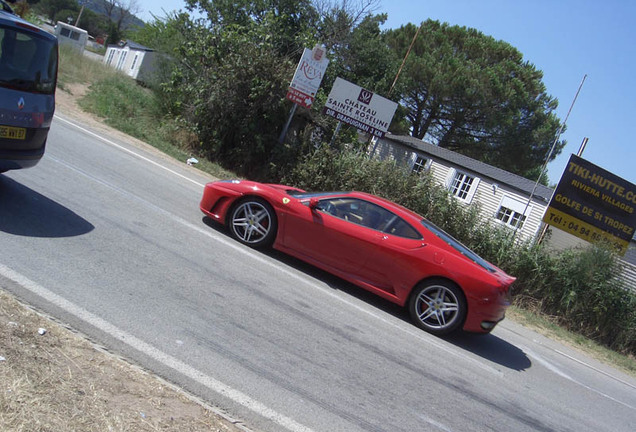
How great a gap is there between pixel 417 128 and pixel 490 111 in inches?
A: 229

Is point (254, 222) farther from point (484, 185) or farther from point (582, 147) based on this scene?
point (484, 185)

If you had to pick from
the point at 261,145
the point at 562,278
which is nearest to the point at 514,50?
the point at 261,145

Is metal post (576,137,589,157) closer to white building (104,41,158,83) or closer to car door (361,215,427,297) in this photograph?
car door (361,215,427,297)

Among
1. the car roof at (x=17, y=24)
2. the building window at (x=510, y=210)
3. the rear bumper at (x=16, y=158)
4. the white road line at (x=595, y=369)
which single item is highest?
the building window at (x=510, y=210)

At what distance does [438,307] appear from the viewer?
22.8ft

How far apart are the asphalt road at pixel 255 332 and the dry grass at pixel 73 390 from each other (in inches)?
9.8

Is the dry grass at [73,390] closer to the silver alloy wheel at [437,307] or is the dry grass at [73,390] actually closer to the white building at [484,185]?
the silver alloy wheel at [437,307]

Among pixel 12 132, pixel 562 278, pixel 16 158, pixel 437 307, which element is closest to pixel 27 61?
pixel 12 132

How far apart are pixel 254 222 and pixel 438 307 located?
2.86 m

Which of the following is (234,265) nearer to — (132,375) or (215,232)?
(215,232)

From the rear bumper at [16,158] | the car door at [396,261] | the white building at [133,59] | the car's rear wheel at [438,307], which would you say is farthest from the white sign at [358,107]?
the white building at [133,59]

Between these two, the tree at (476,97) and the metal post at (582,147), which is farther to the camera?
the tree at (476,97)

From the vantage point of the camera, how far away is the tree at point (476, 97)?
37.2 meters

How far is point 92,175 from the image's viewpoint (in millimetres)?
8938
